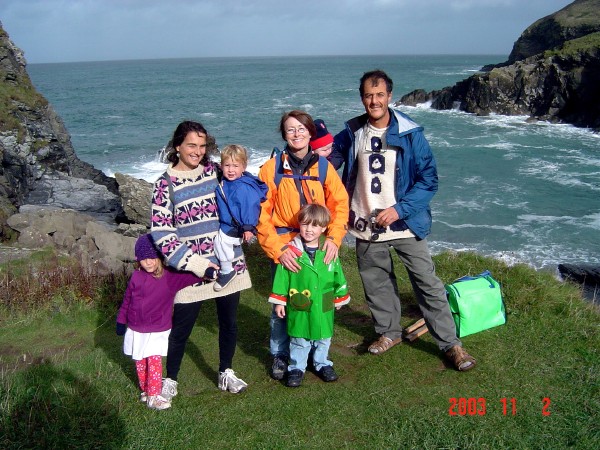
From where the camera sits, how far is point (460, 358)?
449cm

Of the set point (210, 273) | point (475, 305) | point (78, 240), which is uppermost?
point (210, 273)

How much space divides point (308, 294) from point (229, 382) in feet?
3.37

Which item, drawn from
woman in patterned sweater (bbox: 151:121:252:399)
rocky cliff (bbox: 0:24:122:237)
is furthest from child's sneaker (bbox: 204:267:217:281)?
rocky cliff (bbox: 0:24:122:237)

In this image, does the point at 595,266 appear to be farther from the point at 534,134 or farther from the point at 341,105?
the point at 341,105

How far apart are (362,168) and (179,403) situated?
250cm

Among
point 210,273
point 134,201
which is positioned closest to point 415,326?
point 210,273

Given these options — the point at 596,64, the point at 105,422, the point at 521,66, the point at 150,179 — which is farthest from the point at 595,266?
the point at 521,66

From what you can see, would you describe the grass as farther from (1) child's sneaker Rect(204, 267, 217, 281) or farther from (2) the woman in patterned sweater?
(1) child's sneaker Rect(204, 267, 217, 281)

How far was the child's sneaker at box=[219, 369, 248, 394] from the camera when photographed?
13.9 feet

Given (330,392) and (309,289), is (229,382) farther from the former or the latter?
(309,289)

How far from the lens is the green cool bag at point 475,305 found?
496 cm

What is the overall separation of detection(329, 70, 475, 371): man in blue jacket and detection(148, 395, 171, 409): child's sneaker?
6.46 ft

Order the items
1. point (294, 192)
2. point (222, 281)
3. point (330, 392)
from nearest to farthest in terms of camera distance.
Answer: point (222, 281) < point (294, 192) < point (330, 392)

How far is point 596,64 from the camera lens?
3734 cm
